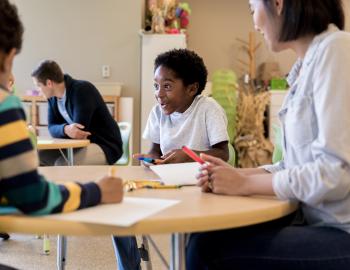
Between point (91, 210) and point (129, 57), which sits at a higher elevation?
point (129, 57)

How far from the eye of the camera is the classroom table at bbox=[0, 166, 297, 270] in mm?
768

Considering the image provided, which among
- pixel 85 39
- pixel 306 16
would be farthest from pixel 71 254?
pixel 85 39

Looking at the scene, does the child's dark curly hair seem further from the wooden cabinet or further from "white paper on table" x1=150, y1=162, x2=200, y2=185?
the wooden cabinet

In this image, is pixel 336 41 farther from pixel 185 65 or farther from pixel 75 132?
pixel 75 132

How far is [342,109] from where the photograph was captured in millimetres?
910

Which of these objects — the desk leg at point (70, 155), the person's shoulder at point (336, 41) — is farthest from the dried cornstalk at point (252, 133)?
the person's shoulder at point (336, 41)

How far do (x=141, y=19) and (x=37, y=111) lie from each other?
140 cm

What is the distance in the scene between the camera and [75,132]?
2865mm

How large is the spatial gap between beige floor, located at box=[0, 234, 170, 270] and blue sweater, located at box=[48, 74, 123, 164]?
0.63m

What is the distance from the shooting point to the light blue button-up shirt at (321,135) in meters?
0.90

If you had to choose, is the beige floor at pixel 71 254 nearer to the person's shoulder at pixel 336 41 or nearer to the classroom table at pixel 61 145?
the classroom table at pixel 61 145

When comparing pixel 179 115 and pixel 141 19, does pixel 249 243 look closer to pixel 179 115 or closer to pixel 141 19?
pixel 179 115

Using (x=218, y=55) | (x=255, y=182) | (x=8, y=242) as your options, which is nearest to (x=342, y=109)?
(x=255, y=182)

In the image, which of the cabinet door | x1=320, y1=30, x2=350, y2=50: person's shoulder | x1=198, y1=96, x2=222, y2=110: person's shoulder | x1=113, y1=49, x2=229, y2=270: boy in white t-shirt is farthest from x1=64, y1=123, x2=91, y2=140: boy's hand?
x1=320, y1=30, x2=350, y2=50: person's shoulder
